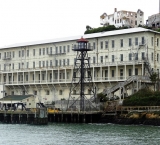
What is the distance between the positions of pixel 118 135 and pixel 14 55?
4891 centimetres

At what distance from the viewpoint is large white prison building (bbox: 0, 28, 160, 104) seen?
73.6 metres

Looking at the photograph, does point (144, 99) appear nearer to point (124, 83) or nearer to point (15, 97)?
point (124, 83)

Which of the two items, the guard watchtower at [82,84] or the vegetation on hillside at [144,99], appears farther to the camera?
the guard watchtower at [82,84]

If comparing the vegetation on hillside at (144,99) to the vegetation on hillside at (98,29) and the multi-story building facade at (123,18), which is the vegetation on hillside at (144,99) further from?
the multi-story building facade at (123,18)

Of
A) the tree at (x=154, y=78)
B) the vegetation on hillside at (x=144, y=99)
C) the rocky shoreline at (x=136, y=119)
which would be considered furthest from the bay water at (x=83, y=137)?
the tree at (x=154, y=78)

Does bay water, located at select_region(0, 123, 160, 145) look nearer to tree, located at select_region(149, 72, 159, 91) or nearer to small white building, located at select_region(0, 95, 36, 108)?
tree, located at select_region(149, 72, 159, 91)

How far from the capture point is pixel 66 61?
271ft

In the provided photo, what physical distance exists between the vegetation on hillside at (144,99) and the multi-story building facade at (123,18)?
223ft

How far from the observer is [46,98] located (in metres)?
83.1

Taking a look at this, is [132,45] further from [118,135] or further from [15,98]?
[118,135]

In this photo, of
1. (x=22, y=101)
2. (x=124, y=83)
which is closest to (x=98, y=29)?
(x=22, y=101)

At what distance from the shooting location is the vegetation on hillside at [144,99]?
63122 mm

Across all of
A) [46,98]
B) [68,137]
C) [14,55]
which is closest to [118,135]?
[68,137]

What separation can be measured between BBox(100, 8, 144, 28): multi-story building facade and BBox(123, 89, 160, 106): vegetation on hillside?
223 ft
